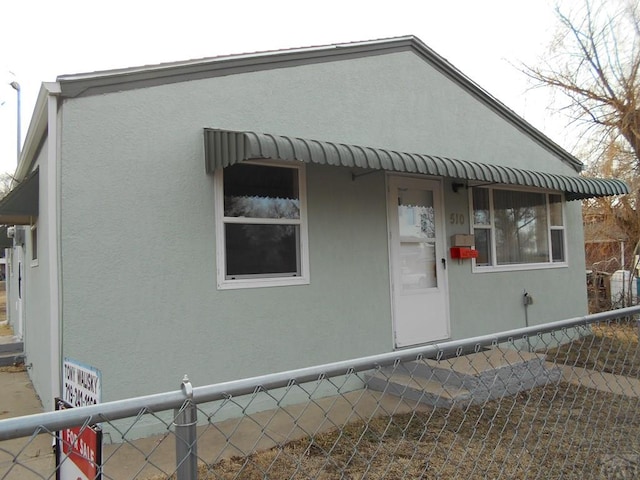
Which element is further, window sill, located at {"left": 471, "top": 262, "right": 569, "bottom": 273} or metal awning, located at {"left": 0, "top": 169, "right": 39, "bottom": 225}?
window sill, located at {"left": 471, "top": 262, "right": 569, "bottom": 273}

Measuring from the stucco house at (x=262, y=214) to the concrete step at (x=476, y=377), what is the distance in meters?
0.63

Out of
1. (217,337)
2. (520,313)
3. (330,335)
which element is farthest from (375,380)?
(520,313)

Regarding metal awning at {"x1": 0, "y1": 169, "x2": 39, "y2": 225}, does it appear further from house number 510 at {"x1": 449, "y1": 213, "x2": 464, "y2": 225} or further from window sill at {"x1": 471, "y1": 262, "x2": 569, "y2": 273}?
window sill at {"x1": 471, "y1": 262, "x2": 569, "y2": 273}

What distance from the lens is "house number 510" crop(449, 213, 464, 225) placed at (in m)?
7.37

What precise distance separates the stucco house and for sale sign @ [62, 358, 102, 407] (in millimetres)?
2368

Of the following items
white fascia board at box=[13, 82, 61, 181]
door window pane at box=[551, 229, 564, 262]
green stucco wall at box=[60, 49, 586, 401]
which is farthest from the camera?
door window pane at box=[551, 229, 564, 262]

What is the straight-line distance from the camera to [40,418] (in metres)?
1.21

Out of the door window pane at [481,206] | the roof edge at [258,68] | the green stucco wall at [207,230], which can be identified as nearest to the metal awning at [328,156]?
the green stucco wall at [207,230]

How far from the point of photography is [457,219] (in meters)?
7.44

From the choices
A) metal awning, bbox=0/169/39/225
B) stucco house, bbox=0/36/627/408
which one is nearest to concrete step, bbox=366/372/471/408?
stucco house, bbox=0/36/627/408

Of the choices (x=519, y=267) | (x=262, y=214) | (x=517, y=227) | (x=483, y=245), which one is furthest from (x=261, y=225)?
(x=517, y=227)

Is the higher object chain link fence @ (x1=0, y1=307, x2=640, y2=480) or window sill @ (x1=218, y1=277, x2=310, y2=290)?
window sill @ (x1=218, y1=277, x2=310, y2=290)

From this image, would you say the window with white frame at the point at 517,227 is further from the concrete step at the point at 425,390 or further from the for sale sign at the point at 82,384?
the for sale sign at the point at 82,384

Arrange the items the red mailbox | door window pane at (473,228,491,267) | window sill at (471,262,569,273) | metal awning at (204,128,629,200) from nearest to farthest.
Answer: metal awning at (204,128,629,200) < the red mailbox < window sill at (471,262,569,273) < door window pane at (473,228,491,267)
